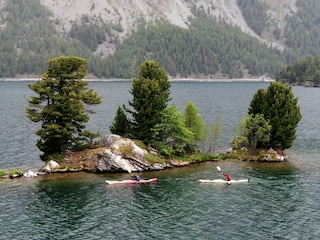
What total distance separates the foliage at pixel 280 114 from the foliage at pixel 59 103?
39.1 metres

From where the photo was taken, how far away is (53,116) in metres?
82.2

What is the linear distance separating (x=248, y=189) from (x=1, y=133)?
81.3 m

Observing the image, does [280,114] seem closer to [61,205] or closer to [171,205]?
[171,205]

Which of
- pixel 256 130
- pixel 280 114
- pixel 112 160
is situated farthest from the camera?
pixel 280 114

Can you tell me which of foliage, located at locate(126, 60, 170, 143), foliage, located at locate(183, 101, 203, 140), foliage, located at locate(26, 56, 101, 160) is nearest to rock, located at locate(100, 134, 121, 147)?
foliage, located at locate(26, 56, 101, 160)

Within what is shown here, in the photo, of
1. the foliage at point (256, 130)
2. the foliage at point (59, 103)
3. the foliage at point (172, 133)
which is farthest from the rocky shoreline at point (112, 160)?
the foliage at point (256, 130)

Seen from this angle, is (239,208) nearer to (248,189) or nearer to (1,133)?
(248,189)

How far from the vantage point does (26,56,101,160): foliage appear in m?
80.9

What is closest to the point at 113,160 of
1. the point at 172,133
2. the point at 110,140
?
the point at 110,140

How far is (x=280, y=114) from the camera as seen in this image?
9231 centimetres

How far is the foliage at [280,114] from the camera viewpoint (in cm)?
9144

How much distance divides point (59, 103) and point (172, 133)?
23062 millimetres

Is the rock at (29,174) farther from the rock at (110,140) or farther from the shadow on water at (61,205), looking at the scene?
the rock at (110,140)

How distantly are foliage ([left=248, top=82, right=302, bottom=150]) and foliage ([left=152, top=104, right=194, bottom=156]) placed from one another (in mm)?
17963
